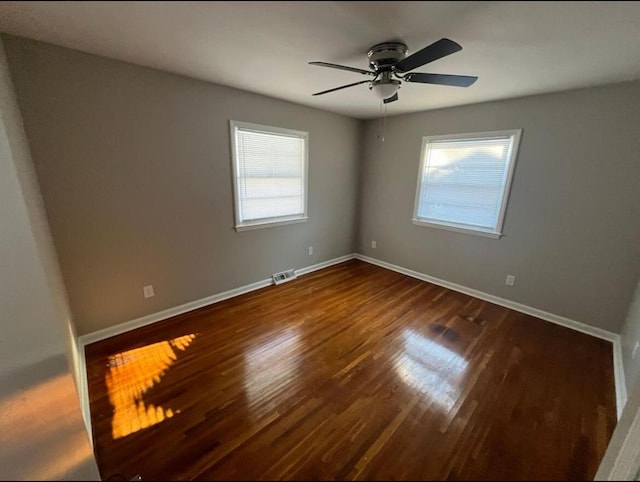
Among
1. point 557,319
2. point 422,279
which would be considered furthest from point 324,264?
point 557,319

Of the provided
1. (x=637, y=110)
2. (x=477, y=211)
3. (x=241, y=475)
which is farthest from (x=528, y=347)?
(x=241, y=475)

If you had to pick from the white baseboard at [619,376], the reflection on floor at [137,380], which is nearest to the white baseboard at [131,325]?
the reflection on floor at [137,380]

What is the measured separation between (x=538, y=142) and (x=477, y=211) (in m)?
0.88

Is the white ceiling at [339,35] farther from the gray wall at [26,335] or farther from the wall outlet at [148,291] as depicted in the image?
the wall outlet at [148,291]

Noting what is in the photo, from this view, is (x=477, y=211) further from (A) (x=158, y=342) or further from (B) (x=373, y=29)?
(A) (x=158, y=342)

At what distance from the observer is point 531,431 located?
145cm

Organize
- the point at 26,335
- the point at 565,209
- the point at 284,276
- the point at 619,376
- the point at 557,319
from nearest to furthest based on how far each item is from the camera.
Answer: the point at 26,335, the point at 619,376, the point at 565,209, the point at 557,319, the point at 284,276

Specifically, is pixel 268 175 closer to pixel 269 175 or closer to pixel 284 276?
pixel 269 175

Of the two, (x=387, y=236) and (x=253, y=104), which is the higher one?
(x=253, y=104)

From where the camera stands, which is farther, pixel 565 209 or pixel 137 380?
pixel 565 209

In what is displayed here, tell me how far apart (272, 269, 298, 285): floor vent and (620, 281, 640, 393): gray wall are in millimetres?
3108

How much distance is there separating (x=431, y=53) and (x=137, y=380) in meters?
2.81

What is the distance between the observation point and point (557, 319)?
8.76 feet

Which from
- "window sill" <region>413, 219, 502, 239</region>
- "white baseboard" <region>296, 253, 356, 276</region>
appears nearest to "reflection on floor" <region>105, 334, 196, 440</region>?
"white baseboard" <region>296, 253, 356, 276</region>
